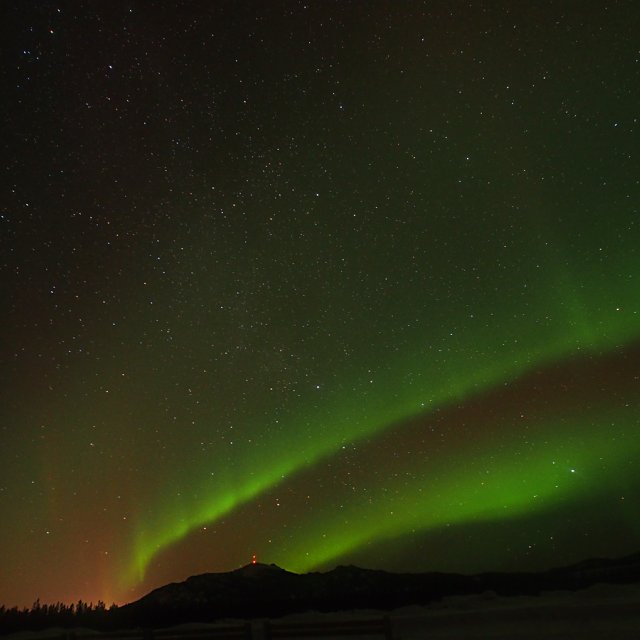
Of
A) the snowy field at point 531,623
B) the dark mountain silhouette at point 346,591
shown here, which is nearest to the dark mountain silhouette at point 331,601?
the dark mountain silhouette at point 346,591

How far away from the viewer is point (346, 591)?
86.3 ft

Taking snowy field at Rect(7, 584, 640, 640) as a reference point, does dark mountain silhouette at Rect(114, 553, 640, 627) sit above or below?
above

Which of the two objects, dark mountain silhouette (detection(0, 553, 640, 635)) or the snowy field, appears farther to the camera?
dark mountain silhouette (detection(0, 553, 640, 635))

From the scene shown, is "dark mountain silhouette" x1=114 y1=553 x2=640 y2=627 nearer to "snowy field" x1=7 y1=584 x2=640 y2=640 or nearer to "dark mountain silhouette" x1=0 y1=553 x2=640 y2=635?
"dark mountain silhouette" x1=0 y1=553 x2=640 y2=635

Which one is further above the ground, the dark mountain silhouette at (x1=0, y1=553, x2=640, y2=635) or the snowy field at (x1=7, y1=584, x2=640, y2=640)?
the dark mountain silhouette at (x1=0, y1=553, x2=640, y2=635)

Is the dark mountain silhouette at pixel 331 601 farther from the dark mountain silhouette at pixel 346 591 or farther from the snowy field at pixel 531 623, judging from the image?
the snowy field at pixel 531 623

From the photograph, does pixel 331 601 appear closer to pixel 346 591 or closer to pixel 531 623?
pixel 346 591

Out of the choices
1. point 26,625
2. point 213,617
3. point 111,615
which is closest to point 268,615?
point 213,617

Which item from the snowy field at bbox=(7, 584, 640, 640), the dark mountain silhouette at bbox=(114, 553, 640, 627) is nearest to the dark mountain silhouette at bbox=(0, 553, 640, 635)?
the dark mountain silhouette at bbox=(114, 553, 640, 627)

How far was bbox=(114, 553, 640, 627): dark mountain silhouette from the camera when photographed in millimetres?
21359

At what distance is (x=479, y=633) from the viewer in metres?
11.5

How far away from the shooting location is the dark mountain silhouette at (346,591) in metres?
21.4

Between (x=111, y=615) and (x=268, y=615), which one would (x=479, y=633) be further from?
(x=111, y=615)

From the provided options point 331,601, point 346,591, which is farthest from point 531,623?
point 346,591
